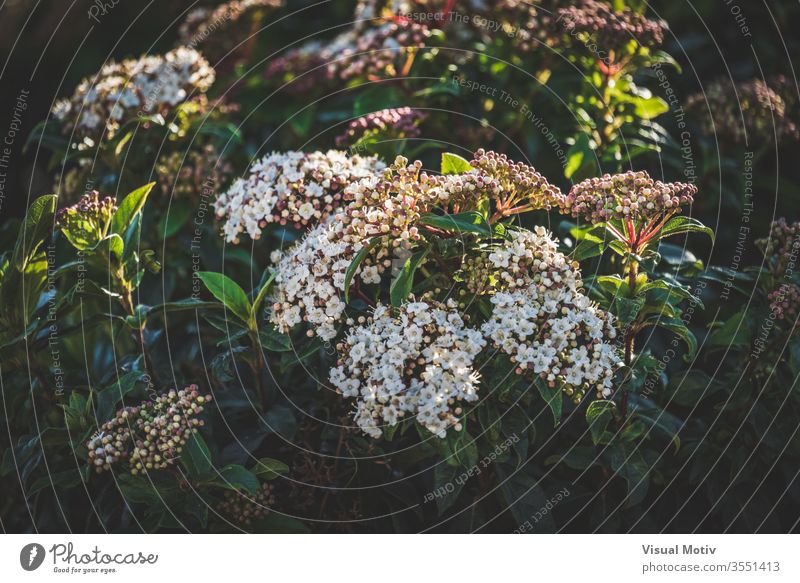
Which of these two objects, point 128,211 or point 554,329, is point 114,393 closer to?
point 128,211

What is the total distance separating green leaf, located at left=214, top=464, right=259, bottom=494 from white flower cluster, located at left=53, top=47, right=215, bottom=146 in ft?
4.66

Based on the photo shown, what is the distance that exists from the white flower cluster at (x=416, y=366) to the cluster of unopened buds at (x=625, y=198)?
16.9 inches

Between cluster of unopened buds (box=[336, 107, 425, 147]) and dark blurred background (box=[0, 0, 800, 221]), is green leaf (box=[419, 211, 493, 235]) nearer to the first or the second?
cluster of unopened buds (box=[336, 107, 425, 147])

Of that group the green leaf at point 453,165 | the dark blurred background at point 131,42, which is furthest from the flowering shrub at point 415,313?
the dark blurred background at point 131,42

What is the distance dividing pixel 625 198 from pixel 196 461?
1318 millimetres

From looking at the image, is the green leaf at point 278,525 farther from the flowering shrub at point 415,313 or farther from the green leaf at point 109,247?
the green leaf at point 109,247

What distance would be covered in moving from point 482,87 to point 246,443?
1.82 metres

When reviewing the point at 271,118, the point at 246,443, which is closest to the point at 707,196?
the point at 271,118

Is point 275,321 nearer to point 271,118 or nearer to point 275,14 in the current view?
point 271,118

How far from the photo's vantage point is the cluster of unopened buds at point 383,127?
2.56 m

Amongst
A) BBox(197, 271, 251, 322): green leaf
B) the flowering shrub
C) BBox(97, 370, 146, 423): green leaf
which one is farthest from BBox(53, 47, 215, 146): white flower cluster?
BBox(97, 370, 146, 423): green leaf

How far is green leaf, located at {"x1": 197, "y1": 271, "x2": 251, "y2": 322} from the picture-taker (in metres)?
2.23

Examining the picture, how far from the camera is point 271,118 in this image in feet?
12.1

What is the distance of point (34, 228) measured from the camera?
227 cm
